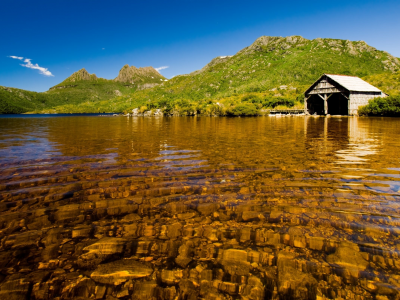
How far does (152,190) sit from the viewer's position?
5.55 metres

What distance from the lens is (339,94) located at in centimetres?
4488

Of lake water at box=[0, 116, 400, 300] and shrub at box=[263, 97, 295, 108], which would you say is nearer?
lake water at box=[0, 116, 400, 300]

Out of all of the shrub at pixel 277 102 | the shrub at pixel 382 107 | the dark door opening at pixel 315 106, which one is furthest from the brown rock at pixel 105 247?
the shrub at pixel 277 102

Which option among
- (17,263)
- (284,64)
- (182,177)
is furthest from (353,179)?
(284,64)

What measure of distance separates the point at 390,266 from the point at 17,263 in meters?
5.01

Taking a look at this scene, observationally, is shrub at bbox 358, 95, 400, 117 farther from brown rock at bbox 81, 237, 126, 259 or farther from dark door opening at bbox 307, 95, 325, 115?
brown rock at bbox 81, 237, 126, 259

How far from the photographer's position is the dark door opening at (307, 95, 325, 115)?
4919 centimetres

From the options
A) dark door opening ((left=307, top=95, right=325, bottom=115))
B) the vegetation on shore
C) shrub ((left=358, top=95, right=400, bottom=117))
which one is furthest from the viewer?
the vegetation on shore

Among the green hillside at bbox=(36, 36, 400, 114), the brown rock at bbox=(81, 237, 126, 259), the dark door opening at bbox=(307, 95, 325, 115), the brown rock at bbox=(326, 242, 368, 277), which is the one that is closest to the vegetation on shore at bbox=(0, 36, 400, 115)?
the green hillside at bbox=(36, 36, 400, 114)

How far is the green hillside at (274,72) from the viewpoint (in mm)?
73863

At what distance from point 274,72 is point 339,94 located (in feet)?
241

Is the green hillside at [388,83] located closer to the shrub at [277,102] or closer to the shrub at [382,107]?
the shrub at [382,107]

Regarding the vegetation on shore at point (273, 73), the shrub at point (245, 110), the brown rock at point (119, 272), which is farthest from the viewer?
the vegetation on shore at point (273, 73)

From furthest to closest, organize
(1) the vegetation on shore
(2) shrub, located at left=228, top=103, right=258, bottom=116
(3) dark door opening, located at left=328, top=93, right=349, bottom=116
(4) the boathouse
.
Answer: (1) the vegetation on shore → (2) shrub, located at left=228, top=103, right=258, bottom=116 → (3) dark door opening, located at left=328, top=93, right=349, bottom=116 → (4) the boathouse
